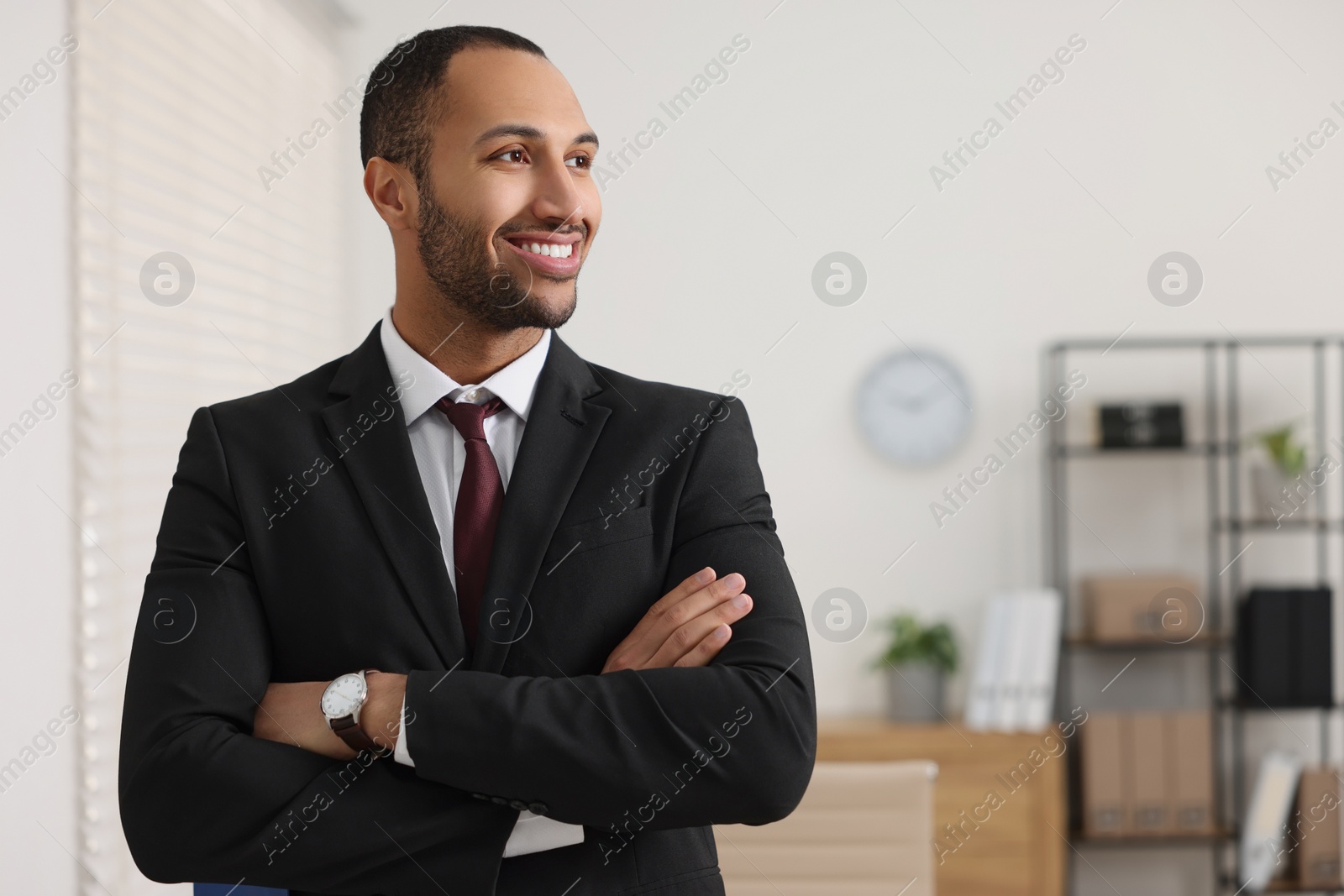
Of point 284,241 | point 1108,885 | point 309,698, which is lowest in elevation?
point 1108,885

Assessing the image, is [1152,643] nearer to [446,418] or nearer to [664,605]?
[664,605]

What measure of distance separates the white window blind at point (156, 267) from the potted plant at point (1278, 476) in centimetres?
305

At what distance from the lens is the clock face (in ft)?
12.7

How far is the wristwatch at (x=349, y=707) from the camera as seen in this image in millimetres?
1216

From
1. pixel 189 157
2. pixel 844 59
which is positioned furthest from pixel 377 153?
pixel 844 59

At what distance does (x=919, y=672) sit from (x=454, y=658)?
104 inches

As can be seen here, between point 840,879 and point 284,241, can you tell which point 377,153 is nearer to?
point 840,879

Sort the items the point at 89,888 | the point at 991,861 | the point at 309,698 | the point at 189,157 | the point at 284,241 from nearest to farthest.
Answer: the point at 309,698 → the point at 89,888 → the point at 189,157 → the point at 284,241 → the point at 991,861

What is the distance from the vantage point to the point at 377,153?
147cm

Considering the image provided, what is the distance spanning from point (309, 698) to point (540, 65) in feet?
2.64

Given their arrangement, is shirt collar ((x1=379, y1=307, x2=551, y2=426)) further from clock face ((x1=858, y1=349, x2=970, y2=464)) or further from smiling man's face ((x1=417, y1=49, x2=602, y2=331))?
clock face ((x1=858, y1=349, x2=970, y2=464))

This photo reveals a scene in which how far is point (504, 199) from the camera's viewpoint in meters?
1.34

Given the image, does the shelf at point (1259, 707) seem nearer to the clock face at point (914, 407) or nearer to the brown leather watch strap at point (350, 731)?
the clock face at point (914, 407)

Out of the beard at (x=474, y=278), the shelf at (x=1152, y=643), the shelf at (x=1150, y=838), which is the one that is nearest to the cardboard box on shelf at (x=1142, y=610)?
the shelf at (x=1152, y=643)
